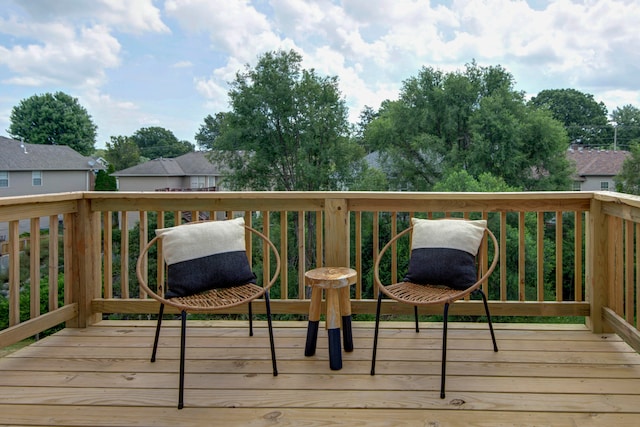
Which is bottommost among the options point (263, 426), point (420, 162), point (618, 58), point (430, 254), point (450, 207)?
point (263, 426)

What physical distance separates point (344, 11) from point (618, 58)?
7.32 meters

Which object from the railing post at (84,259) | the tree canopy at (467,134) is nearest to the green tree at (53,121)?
the tree canopy at (467,134)

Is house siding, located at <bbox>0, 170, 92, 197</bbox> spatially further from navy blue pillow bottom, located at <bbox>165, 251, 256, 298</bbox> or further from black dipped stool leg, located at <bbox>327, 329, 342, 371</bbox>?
black dipped stool leg, located at <bbox>327, 329, 342, 371</bbox>

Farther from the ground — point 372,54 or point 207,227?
point 372,54

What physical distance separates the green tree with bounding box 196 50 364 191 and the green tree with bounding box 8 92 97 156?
31.1 ft

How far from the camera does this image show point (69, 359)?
2.55 m

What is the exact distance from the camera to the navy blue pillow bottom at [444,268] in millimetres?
2480

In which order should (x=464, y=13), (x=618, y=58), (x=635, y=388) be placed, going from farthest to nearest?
1. (x=464, y=13)
2. (x=618, y=58)
3. (x=635, y=388)

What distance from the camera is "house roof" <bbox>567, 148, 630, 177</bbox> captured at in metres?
18.0

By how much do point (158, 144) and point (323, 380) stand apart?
24.8 m

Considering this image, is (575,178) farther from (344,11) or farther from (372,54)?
(344,11)

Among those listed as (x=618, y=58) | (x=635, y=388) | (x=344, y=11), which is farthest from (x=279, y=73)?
(x=635, y=388)

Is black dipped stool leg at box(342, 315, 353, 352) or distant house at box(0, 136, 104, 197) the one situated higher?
distant house at box(0, 136, 104, 197)

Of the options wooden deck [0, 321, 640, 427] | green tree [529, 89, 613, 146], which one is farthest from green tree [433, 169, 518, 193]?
wooden deck [0, 321, 640, 427]
